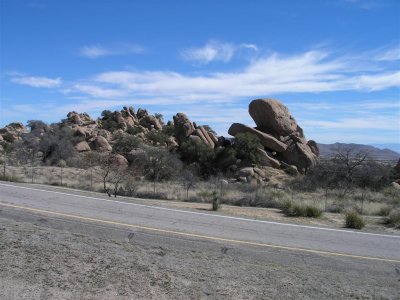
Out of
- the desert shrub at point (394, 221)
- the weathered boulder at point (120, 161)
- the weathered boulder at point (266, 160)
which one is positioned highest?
the weathered boulder at point (266, 160)

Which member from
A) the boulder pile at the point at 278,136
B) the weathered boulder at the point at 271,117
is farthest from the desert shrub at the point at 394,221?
the weathered boulder at the point at 271,117

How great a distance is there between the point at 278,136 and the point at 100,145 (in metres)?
22.0

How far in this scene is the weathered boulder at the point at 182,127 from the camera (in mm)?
53875

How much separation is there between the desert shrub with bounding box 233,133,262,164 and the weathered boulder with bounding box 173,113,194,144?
892cm

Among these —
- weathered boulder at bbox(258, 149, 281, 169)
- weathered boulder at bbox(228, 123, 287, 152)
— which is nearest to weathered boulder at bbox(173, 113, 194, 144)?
weathered boulder at bbox(228, 123, 287, 152)

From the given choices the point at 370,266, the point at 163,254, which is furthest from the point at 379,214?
the point at 163,254

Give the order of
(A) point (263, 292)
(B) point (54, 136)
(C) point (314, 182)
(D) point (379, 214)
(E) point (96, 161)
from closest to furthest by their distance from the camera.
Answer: (A) point (263, 292)
(D) point (379, 214)
(C) point (314, 182)
(E) point (96, 161)
(B) point (54, 136)

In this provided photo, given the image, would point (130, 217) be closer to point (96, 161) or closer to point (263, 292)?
point (263, 292)

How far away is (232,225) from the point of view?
Answer: 1329 centimetres

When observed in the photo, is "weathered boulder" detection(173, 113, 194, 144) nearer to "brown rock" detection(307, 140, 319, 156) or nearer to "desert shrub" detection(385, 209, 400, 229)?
"brown rock" detection(307, 140, 319, 156)

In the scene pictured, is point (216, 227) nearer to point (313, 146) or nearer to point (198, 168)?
point (198, 168)

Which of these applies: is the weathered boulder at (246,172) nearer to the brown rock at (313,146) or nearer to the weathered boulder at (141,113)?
the brown rock at (313,146)

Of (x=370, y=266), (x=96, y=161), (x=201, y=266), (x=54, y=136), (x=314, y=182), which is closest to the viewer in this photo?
(x=201, y=266)

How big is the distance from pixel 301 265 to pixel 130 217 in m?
6.19
